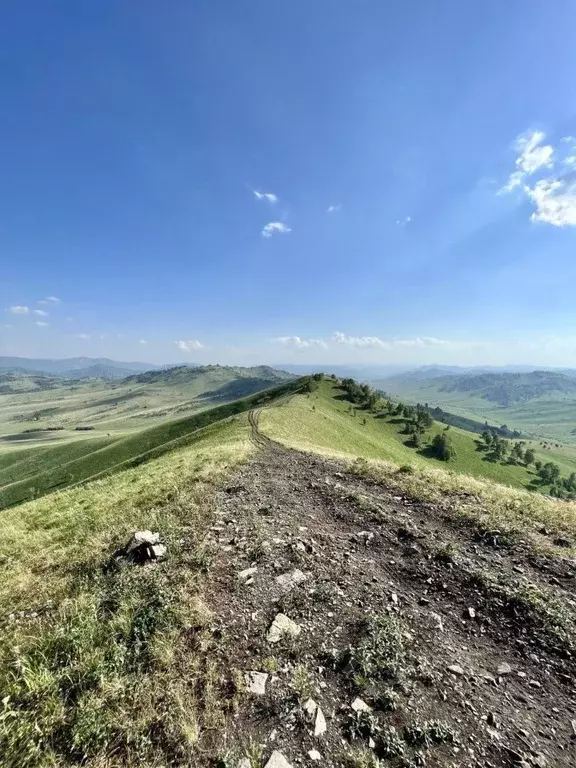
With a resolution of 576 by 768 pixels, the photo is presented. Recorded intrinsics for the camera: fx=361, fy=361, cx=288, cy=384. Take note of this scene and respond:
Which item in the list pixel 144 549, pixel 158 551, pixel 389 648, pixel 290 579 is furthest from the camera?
pixel 144 549

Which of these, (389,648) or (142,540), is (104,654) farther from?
(389,648)

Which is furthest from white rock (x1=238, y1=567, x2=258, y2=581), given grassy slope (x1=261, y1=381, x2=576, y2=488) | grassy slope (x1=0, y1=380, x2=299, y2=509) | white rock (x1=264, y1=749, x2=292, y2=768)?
grassy slope (x1=0, y1=380, x2=299, y2=509)

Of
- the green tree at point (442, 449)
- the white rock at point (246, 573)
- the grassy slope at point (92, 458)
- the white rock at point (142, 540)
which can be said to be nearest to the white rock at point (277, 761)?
the white rock at point (246, 573)

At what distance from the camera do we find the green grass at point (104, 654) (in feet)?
21.0

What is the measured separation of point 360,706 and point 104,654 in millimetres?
5665

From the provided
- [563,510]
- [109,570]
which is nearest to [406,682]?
[109,570]

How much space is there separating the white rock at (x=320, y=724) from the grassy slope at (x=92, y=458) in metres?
57.3

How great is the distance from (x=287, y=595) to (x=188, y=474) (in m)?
15.3

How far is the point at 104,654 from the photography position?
8.15m

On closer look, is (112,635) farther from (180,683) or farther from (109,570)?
(109,570)

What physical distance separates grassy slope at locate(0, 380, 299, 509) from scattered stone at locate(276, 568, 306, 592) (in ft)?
173

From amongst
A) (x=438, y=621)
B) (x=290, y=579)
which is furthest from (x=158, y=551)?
(x=438, y=621)

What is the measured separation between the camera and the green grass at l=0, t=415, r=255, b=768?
6.40 m

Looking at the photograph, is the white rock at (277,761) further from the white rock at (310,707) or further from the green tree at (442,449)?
the green tree at (442,449)
